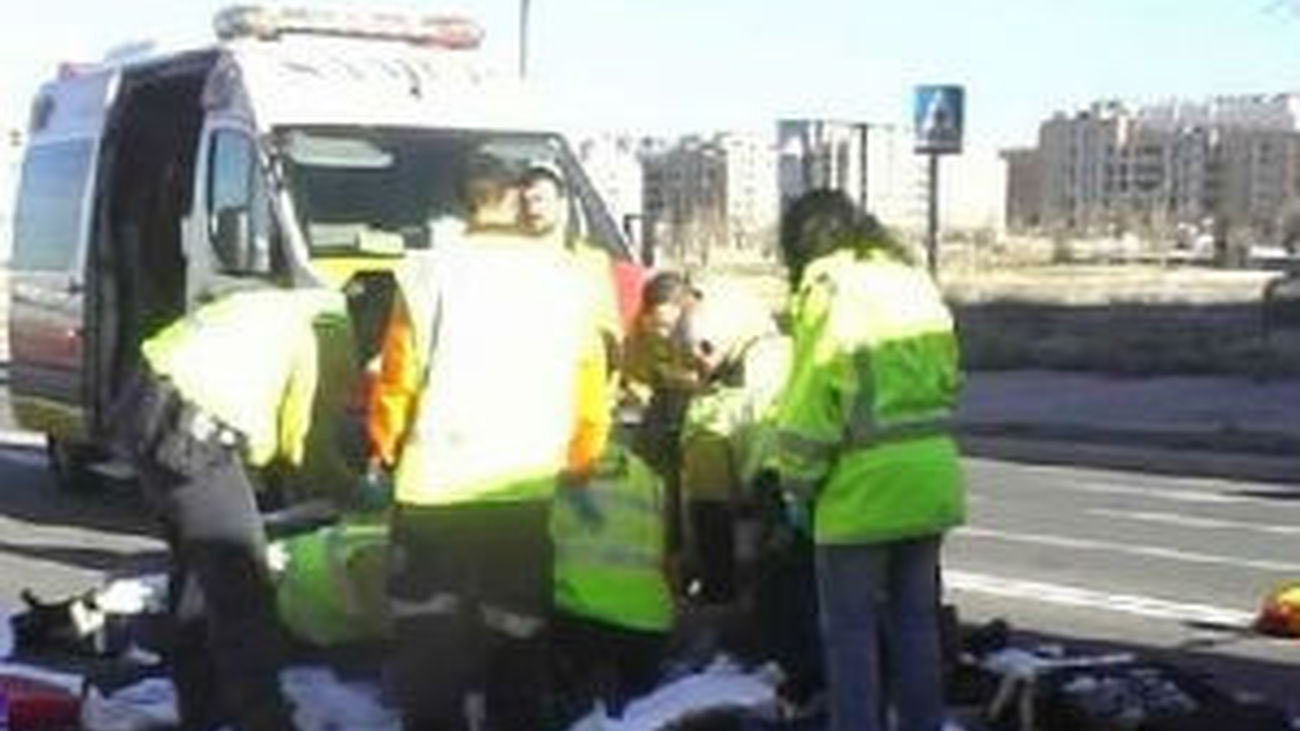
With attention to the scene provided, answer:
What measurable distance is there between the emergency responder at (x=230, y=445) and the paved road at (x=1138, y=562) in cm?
361

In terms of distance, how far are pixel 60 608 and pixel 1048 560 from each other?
242 inches

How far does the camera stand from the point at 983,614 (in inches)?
472

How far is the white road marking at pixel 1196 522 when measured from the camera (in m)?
16.5

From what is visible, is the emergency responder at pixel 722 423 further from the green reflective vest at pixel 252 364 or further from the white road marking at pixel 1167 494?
the white road marking at pixel 1167 494

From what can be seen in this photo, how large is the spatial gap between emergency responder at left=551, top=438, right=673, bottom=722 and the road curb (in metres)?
13.0

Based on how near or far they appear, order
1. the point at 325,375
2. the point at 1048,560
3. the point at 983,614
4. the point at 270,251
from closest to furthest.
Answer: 1. the point at 325,375
2. the point at 983,614
3. the point at 270,251
4. the point at 1048,560

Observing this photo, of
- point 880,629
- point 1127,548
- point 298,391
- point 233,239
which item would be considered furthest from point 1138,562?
point 298,391

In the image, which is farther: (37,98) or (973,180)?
(973,180)

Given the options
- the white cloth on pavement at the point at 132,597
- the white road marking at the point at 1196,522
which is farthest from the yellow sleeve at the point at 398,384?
the white road marking at the point at 1196,522

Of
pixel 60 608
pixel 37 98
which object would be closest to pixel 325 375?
pixel 60 608

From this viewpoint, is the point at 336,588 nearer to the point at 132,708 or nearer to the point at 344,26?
the point at 132,708

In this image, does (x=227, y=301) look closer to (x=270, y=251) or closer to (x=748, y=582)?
(x=748, y=582)

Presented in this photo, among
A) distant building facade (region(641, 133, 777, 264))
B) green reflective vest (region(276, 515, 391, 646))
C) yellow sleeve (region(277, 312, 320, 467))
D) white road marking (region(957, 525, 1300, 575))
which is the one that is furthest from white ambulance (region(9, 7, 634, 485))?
distant building facade (region(641, 133, 777, 264))

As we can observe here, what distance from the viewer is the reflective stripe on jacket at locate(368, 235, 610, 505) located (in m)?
7.10
